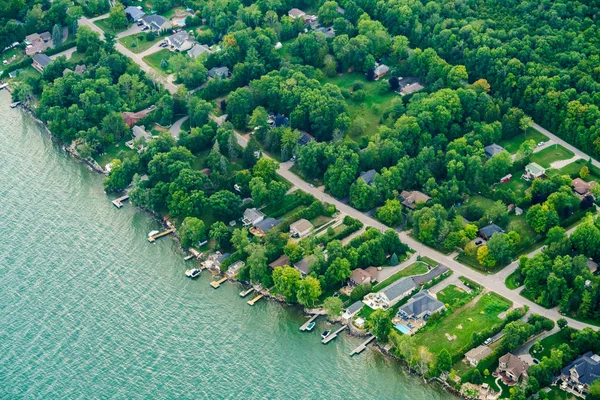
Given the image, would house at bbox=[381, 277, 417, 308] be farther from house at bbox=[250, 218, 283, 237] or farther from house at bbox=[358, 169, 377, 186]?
house at bbox=[358, 169, 377, 186]

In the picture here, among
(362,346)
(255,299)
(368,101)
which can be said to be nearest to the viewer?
(362,346)

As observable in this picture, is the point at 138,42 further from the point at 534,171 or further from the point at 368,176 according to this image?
the point at 534,171

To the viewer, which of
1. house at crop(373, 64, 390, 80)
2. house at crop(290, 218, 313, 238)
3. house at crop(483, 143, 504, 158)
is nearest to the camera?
house at crop(290, 218, 313, 238)

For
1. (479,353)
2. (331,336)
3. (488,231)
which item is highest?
(488,231)

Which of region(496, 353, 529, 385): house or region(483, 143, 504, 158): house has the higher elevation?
region(483, 143, 504, 158): house

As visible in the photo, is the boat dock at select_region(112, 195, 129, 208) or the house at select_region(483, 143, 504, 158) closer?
the boat dock at select_region(112, 195, 129, 208)

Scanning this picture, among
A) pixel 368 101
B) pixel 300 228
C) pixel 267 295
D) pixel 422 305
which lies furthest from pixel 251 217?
pixel 368 101

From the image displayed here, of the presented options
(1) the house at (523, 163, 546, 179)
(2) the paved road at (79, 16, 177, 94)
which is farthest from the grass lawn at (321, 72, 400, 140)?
(2) the paved road at (79, 16, 177, 94)

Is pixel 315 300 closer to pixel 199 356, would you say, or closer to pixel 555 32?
pixel 199 356
